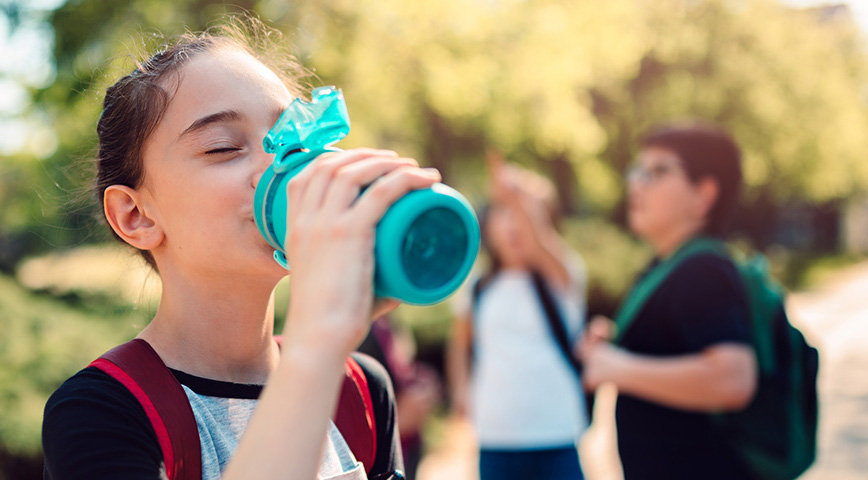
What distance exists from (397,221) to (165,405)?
0.52 meters

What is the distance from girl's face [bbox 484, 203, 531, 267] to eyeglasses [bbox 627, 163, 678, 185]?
841mm

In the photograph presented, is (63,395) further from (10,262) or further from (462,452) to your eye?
(462,452)

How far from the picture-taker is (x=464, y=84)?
6461 millimetres

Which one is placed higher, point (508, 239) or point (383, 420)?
point (383, 420)

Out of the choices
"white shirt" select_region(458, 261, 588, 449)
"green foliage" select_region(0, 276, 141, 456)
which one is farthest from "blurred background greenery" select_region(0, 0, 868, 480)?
"white shirt" select_region(458, 261, 588, 449)

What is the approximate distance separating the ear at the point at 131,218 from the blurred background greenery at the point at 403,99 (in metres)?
0.29

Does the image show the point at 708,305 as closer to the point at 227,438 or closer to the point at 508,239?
the point at 508,239

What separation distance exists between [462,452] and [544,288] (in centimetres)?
348

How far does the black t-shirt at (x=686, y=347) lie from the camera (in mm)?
2545

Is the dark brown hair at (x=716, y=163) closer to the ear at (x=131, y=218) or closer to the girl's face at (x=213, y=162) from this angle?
the girl's face at (x=213, y=162)

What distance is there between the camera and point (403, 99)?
6.87 meters

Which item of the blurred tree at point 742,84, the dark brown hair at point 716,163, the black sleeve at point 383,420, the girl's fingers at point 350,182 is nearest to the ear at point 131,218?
the black sleeve at point 383,420

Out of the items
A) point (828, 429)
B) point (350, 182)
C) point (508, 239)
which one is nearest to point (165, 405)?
point (350, 182)

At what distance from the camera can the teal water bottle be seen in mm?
824
